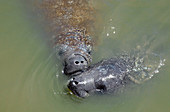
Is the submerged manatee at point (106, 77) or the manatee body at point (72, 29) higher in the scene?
the manatee body at point (72, 29)

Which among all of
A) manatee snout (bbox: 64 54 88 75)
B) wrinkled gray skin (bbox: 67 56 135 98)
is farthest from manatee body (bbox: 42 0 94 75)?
wrinkled gray skin (bbox: 67 56 135 98)

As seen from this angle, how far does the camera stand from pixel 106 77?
5.09 meters

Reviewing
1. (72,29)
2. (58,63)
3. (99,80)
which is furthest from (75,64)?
(72,29)

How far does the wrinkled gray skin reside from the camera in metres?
4.99

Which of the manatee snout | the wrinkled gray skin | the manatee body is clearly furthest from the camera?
the manatee body

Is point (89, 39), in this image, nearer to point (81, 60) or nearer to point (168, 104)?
point (81, 60)

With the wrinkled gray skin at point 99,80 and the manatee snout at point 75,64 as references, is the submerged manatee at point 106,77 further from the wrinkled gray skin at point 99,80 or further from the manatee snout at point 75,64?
the manatee snout at point 75,64

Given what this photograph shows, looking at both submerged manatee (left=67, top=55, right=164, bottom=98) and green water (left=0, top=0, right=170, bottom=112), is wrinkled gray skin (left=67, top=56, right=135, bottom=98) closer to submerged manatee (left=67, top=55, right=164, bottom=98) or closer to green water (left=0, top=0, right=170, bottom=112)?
submerged manatee (left=67, top=55, right=164, bottom=98)

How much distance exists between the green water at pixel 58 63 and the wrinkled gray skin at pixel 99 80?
252 millimetres

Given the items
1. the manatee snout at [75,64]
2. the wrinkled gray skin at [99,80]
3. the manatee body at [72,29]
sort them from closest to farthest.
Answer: the wrinkled gray skin at [99,80] < the manatee snout at [75,64] < the manatee body at [72,29]

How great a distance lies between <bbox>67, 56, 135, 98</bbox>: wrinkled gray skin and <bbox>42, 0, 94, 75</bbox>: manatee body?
0.29 m

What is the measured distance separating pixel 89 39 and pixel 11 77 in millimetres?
1824

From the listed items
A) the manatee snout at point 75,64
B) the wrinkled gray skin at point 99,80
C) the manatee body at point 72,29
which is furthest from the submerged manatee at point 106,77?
the manatee body at point 72,29

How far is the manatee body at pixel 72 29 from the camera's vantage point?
5505 millimetres
